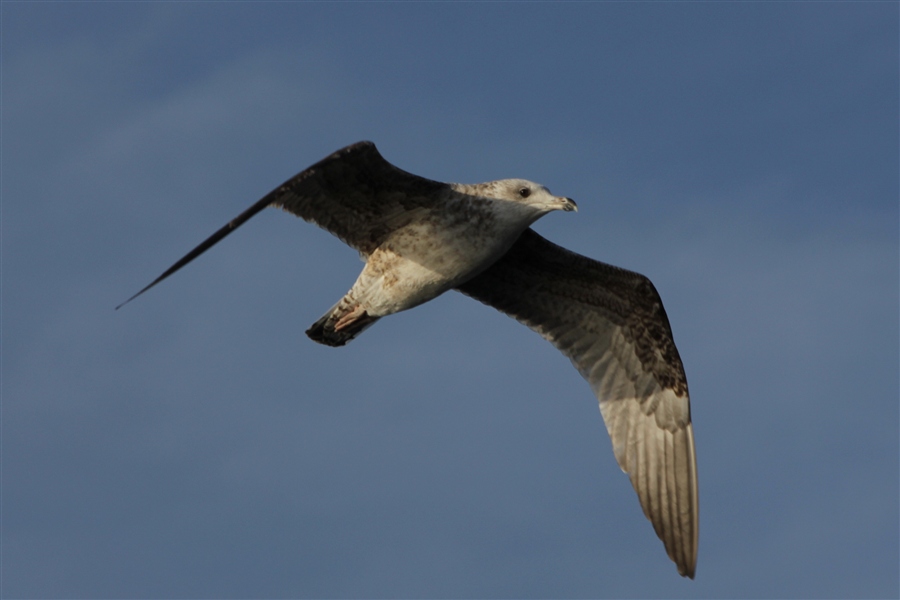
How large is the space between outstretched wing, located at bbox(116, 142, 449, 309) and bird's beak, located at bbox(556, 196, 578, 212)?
3.85ft

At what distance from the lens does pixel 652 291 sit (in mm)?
13805

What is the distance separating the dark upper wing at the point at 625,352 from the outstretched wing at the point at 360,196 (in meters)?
1.81

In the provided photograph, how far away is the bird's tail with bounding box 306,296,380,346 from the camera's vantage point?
13062 mm

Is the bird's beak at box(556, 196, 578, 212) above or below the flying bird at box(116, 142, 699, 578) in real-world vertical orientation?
above

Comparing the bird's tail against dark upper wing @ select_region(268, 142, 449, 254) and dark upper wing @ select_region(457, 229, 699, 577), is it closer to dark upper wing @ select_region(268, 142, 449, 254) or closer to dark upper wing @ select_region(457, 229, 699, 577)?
dark upper wing @ select_region(268, 142, 449, 254)

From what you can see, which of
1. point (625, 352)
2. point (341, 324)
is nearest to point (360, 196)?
point (341, 324)

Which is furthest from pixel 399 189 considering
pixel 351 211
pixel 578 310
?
pixel 578 310

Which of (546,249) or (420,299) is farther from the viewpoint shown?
(546,249)

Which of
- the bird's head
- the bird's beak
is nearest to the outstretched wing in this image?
the bird's head

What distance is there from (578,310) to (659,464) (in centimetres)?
201

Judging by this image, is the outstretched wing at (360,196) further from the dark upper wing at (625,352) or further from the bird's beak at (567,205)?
the dark upper wing at (625,352)

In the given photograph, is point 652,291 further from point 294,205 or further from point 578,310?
point 294,205

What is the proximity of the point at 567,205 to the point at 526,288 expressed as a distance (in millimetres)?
2181

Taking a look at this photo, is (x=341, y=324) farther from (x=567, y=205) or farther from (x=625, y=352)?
(x=625, y=352)
